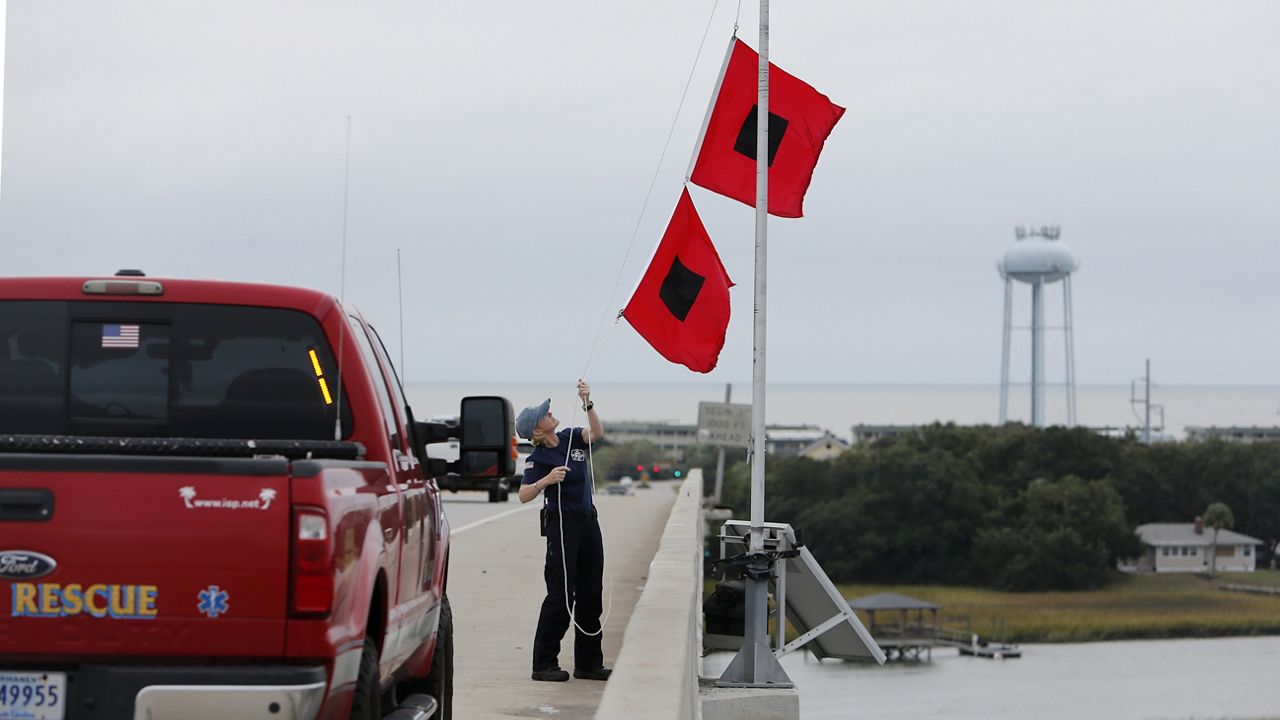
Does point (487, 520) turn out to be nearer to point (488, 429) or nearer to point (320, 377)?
point (488, 429)

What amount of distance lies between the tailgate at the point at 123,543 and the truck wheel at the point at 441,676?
10.6 ft

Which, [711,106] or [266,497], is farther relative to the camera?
[711,106]

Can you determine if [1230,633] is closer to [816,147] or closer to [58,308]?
[816,147]

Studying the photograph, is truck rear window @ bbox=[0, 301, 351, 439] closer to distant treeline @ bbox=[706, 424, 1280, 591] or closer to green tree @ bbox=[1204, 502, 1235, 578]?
distant treeline @ bbox=[706, 424, 1280, 591]

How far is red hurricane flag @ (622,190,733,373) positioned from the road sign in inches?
1025

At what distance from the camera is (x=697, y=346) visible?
13.9m

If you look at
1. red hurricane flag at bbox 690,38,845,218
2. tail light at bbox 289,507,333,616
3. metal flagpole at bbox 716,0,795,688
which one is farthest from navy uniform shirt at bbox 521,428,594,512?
tail light at bbox 289,507,333,616

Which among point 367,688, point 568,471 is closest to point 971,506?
point 568,471

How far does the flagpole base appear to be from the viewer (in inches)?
512

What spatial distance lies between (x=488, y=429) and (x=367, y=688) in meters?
1.81

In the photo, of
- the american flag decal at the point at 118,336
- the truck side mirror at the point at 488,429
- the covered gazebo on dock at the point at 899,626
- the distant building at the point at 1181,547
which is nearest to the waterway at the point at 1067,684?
the covered gazebo on dock at the point at 899,626

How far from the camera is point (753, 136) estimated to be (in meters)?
14.3

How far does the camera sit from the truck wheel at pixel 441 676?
360 inches

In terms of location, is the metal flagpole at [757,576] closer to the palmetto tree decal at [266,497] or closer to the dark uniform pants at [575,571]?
the dark uniform pants at [575,571]
